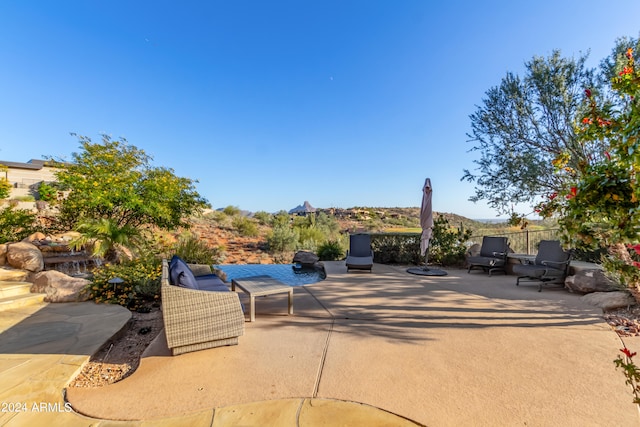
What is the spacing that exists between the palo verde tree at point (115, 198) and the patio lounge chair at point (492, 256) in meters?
7.66

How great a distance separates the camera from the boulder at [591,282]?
5012 mm

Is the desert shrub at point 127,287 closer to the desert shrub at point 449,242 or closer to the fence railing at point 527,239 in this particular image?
the desert shrub at point 449,242

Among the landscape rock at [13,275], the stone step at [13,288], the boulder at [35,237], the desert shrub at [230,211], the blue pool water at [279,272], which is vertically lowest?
the blue pool water at [279,272]

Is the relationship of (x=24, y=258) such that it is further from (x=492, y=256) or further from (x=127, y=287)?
(x=492, y=256)

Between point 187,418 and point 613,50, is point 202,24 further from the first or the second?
point 613,50

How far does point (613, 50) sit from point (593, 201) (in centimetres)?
916

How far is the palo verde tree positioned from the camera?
5.80m

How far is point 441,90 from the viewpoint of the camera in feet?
33.2

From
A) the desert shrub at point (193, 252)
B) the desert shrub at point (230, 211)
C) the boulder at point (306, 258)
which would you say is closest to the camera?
the desert shrub at point (193, 252)

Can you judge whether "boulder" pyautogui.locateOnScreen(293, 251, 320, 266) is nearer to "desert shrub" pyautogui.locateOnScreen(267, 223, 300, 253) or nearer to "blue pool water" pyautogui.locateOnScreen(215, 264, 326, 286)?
"blue pool water" pyautogui.locateOnScreen(215, 264, 326, 286)

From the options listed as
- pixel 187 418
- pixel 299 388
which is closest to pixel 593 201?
pixel 299 388

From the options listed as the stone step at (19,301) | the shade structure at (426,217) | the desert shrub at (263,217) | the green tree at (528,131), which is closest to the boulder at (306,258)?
the shade structure at (426,217)

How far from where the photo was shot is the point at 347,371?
8.34 feet

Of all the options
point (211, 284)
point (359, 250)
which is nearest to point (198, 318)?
point (211, 284)
